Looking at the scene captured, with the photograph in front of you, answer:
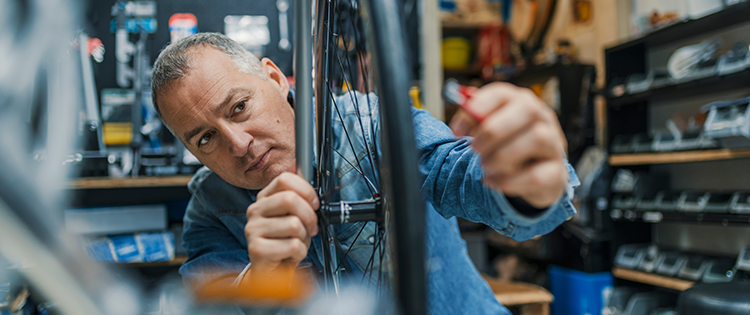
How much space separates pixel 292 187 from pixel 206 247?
A: 29.9 inches

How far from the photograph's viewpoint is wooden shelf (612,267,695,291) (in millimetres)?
2517

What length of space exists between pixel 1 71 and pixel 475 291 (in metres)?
0.99

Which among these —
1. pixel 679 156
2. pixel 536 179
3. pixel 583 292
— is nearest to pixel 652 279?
pixel 583 292

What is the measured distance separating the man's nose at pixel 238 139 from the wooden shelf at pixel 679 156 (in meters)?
2.30

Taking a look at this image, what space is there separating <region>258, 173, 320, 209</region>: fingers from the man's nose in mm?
328

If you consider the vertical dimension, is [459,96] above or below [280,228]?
above

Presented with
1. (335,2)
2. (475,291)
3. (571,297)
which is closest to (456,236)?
(475,291)

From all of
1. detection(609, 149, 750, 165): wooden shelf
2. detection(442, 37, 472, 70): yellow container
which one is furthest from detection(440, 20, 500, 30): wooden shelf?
detection(609, 149, 750, 165): wooden shelf

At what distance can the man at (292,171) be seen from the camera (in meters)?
0.45

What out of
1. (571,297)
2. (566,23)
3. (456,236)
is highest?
(566,23)

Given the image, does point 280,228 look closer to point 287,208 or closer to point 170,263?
point 287,208

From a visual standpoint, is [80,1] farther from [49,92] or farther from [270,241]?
[270,241]

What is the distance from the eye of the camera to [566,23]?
4191 millimetres

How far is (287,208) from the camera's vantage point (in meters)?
0.62
